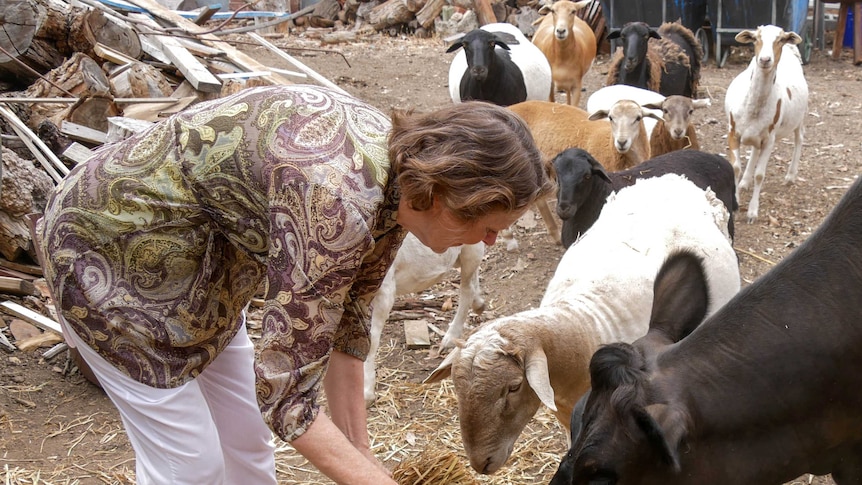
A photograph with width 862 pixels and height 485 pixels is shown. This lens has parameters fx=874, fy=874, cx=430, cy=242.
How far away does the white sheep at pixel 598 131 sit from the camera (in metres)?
8.38

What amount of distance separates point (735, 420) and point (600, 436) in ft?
1.41

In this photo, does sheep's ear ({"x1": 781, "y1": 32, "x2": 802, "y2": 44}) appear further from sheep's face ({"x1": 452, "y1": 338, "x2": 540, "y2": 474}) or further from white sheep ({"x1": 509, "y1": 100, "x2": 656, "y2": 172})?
sheep's face ({"x1": 452, "y1": 338, "x2": 540, "y2": 474})

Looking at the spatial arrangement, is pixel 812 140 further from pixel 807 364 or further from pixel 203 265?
pixel 203 265

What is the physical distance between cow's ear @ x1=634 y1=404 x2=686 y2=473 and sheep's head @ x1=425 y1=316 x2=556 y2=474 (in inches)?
48.0

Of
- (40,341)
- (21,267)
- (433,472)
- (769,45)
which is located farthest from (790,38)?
(40,341)

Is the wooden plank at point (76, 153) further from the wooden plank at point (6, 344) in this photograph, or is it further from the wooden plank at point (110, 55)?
the wooden plank at point (110, 55)

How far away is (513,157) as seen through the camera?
217 centimetres

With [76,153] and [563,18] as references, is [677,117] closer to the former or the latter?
[563,18]

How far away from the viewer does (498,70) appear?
10.9 meters

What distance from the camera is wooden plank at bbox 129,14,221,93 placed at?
26.8 feet

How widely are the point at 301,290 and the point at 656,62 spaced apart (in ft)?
35.4

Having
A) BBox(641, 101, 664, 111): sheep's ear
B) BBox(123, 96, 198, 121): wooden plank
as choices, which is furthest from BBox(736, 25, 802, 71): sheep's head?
BBox(123, 96, 198, 121): wooden plank

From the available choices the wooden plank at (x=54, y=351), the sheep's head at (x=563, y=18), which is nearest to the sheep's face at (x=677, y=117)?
the sheep's head at (x=563, y=18)

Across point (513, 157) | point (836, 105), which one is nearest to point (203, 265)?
point (513, 157)
